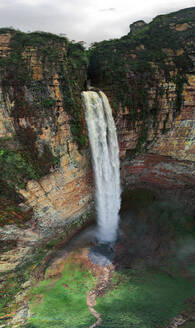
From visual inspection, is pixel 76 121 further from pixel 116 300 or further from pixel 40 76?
pixel 116 300

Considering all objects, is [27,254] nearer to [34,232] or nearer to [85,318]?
[34,232]

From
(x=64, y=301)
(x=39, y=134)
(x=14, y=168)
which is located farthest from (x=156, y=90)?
(x=64, y=301)

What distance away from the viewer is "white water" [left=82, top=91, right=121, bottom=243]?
33.4 ft

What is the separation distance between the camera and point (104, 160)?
10.9 m

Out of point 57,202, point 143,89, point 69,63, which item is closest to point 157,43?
point 143,89

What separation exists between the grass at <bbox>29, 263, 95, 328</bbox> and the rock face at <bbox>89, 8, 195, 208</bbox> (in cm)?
740

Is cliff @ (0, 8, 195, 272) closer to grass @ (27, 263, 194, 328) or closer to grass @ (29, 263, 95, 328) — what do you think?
grass @ (29, 263, 95, 328)

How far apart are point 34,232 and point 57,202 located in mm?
1734

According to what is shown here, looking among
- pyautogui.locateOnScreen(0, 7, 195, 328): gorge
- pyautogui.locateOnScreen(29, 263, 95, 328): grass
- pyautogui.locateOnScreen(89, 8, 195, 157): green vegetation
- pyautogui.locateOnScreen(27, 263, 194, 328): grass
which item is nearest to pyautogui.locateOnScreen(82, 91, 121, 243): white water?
pyautogui.locateOnScreen(0, 7, 195, 328): gorge

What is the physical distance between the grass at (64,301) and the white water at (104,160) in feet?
8.97

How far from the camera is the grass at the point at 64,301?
711cm

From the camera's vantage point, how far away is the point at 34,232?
9.05 meters

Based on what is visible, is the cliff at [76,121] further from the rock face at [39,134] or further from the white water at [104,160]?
the white water at [104,160]

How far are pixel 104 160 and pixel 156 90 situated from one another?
5.60 m
